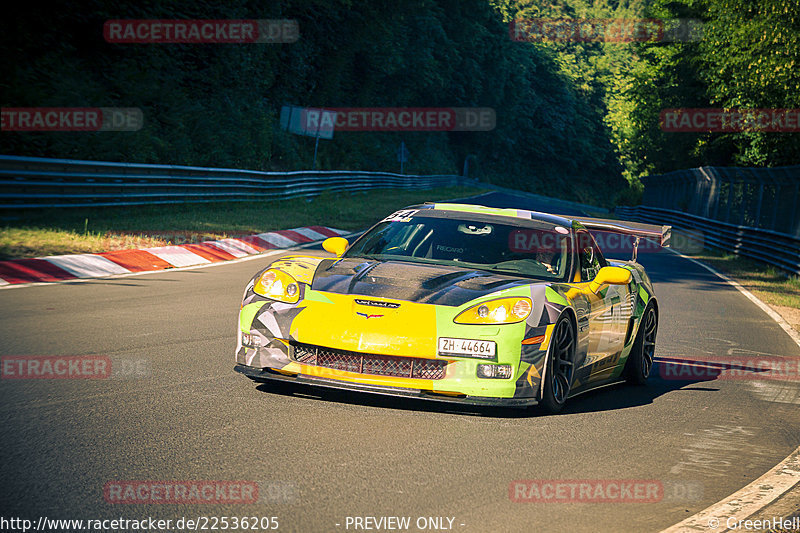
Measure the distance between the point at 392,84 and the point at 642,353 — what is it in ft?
212

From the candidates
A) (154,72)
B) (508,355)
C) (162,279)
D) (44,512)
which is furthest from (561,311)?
(154,72)

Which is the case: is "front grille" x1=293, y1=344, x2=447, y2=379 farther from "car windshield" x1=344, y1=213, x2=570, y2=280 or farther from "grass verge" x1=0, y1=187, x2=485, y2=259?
"grass verge" x1=0, y1=187, x2=485, y2=259

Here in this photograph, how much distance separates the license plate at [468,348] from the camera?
612 cm

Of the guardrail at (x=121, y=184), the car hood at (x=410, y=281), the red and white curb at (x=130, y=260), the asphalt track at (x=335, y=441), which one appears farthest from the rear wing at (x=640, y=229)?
the guardrail at (x=121, y=184)

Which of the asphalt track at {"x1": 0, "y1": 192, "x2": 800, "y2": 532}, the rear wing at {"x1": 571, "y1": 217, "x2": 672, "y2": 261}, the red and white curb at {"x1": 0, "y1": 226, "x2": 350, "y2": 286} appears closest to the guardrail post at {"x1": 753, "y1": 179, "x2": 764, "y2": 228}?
the red and white curb at {"x1": 0, "y1": 226, "x2": 350, "y2": 286}

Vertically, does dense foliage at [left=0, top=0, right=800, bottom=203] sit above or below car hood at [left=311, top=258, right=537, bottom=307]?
above

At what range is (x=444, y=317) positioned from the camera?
6.18m

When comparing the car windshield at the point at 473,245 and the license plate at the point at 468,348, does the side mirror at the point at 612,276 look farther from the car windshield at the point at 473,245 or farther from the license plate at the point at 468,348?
the license plate at the point at 468,348

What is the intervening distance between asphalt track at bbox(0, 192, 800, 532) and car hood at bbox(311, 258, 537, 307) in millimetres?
746

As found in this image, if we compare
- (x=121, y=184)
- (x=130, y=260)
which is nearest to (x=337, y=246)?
(x=130, y=260)

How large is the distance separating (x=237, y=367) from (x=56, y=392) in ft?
3.70

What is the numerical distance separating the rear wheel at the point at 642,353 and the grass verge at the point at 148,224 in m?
8.30

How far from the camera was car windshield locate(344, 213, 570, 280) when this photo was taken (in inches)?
291

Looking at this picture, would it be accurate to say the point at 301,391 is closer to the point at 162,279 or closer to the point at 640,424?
the point at 640,424
